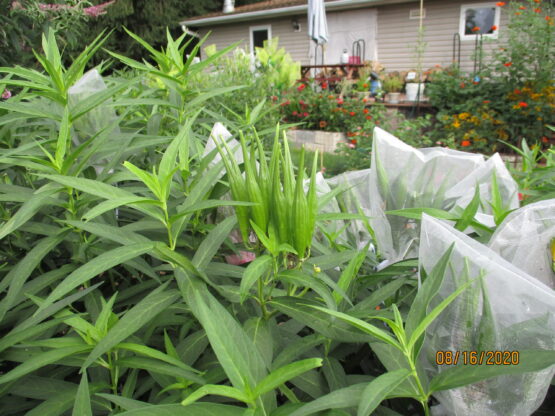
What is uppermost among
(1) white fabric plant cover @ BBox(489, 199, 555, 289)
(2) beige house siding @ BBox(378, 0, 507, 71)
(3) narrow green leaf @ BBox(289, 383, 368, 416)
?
(2) beige house siding @ BBox(378, 0, 507, 71)

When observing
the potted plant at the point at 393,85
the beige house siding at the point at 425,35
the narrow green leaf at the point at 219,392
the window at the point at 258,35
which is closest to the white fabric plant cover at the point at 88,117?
the narrow green leaf at the point at 219,392

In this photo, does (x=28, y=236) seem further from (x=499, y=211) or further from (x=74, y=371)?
(x=499, y=211)

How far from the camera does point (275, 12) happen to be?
16.4 m

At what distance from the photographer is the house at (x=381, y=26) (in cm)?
1330

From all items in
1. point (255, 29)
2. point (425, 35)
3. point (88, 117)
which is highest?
point (255, 29)

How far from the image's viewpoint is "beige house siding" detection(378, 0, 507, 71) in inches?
528

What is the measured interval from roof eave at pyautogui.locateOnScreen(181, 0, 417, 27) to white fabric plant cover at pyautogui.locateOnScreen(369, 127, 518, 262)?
14229 mm

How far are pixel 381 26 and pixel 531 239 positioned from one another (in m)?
15.4

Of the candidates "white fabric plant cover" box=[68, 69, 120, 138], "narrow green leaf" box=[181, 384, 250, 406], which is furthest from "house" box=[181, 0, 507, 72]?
"narrow green leaf" box=[181, 384, 250, 406]

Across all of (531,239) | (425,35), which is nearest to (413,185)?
(531,239)

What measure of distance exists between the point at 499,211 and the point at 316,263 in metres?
0.41

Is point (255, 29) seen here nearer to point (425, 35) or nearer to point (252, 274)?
point (425, 35)

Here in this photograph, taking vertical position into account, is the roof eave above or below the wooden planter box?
above
